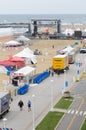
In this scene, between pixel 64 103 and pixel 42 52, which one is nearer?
pixel 64 103

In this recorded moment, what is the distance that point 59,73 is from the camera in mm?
53688

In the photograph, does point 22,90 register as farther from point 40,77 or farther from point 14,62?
point 14,62

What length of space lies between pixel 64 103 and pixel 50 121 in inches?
236

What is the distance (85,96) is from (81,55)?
3875cm

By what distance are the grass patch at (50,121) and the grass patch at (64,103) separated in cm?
231

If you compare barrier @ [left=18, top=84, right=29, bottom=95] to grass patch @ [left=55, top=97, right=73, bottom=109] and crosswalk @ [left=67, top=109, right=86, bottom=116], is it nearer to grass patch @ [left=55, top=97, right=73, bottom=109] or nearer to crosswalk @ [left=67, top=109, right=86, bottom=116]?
grass patch @ [left=55, top=97, right=73, bottom=109]

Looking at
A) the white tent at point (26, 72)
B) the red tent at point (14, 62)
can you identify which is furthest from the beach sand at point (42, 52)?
the red tent at point (14, 62)

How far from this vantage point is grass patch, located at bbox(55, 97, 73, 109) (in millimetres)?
34688

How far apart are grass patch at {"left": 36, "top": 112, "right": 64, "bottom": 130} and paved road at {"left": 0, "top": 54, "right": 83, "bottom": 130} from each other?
1.51ft

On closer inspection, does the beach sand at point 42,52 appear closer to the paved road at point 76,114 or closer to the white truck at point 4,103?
the paved road at point 76,114

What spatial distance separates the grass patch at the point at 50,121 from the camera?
2858 centimetres

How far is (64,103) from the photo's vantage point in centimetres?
3581

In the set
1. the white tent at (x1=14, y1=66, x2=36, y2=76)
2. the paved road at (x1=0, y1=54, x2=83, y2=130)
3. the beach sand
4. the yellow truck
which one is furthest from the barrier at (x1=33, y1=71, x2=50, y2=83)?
the beach sand

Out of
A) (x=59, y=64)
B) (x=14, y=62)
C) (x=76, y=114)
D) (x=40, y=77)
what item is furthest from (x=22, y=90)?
(x=14, y=62)
